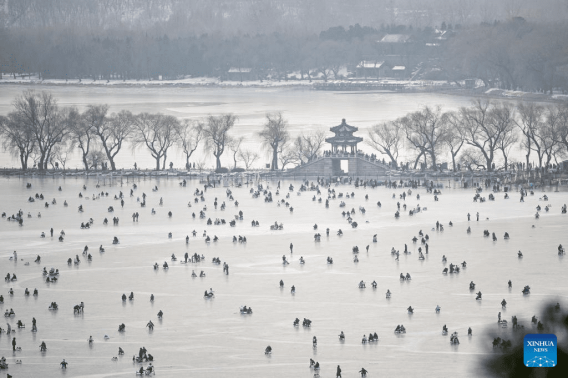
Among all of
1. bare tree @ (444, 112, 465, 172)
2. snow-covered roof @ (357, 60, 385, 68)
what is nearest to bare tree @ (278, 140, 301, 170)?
bare tree @ (444, 112, 465, 172)

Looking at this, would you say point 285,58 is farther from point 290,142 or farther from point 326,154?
point 326,154

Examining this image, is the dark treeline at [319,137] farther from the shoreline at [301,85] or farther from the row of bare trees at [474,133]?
the shoreline at [301,85]

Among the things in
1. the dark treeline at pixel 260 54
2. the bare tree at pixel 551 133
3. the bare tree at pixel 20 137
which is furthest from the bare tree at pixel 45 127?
the dark treeline at pixel 260 54

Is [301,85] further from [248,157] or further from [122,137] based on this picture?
[248,157]

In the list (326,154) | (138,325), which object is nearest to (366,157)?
(326,154)

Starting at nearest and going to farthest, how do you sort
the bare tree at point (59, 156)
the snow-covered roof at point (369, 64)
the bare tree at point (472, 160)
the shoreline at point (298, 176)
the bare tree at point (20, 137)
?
the shoreline at point (298, 176) → the bare tree at point (472, 160) → the bare tree at point (20, 137) → the bare tree at point (59, 156) → the snow-covered roof at point (369, 64)

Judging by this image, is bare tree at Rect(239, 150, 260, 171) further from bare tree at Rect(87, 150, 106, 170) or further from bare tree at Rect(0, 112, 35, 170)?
bare tree at Rect(0, 112, 35, 170)
